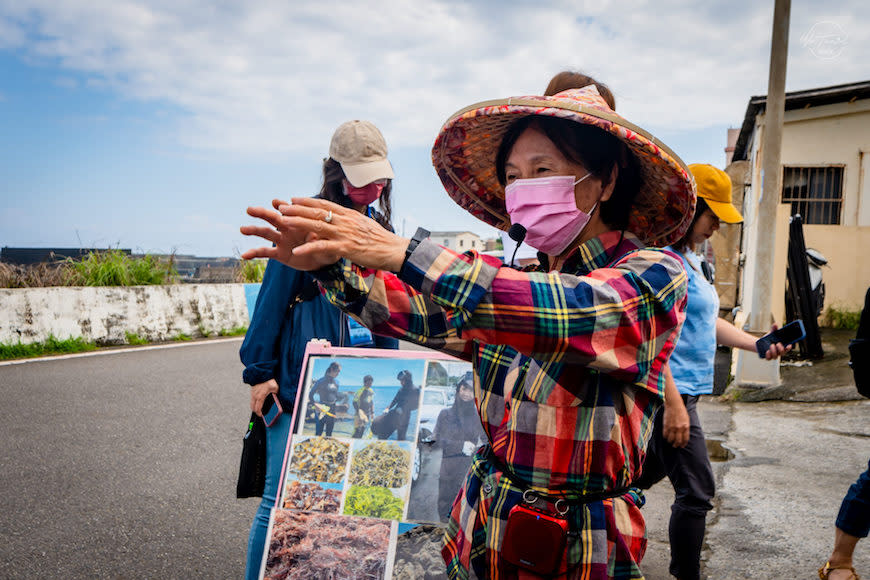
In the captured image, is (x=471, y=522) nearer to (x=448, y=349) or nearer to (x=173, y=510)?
(x=448, y=349)

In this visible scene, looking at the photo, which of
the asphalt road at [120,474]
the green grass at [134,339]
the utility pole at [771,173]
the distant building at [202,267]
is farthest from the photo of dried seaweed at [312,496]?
the distant building at [202,267]

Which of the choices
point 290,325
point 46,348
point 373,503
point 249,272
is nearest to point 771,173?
point 290,325

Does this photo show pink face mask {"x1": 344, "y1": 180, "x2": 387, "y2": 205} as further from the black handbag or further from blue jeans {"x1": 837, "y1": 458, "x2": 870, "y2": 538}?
blue jeans {"x1": 837, "y1": 458, "x2": 870, "y2": 538}

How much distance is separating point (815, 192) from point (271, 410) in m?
12.8

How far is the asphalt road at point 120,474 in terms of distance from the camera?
3234mm

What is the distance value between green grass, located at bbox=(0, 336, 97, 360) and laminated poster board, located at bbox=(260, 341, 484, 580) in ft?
23.7

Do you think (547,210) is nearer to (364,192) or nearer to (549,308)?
(549,308)

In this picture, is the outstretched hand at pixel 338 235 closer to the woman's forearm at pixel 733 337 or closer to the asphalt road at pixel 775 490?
the woman's forearm at pixel 733 337

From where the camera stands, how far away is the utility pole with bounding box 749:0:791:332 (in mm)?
7297

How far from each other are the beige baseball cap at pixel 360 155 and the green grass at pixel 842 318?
11.2 meters

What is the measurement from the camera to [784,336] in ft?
9.41

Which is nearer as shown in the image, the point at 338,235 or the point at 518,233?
the point at 338,235

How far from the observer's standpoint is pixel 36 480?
4.15 meters

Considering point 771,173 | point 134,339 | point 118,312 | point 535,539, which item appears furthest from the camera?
point 134,339
